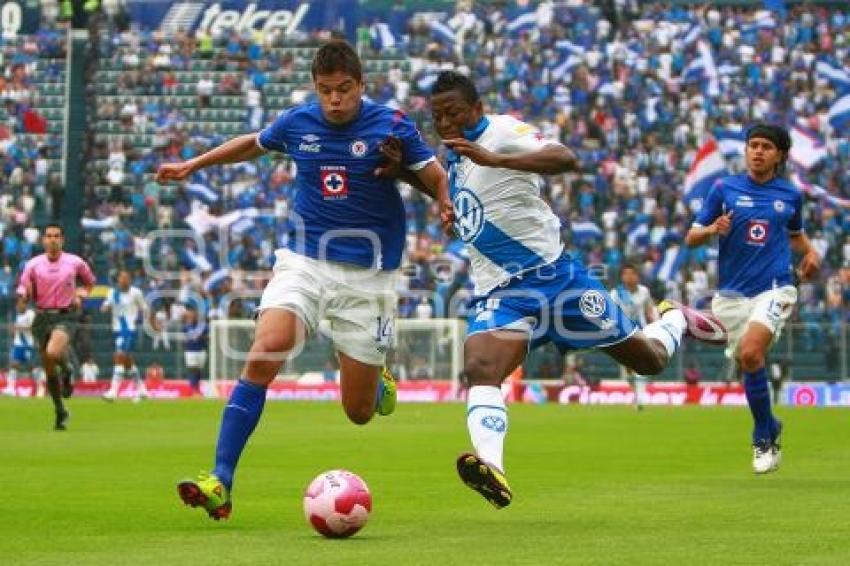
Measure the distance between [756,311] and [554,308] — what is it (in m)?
4.66

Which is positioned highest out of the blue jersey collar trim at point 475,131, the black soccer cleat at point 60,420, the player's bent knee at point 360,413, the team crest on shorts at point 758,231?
the blue jersey collar trim at point 475,131

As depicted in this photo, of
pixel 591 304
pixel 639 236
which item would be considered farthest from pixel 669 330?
pixel 639 236

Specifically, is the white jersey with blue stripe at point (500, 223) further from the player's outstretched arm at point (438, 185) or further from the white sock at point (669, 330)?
the white sock at point (669, 330)

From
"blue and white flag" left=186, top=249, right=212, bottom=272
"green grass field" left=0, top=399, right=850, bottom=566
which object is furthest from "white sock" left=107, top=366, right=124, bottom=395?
"green grass field" left=0, top=399, right=850, bottom=566

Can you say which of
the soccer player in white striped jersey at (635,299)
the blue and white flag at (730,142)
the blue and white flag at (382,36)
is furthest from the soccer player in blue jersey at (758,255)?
the blue and white flag at (382,36)

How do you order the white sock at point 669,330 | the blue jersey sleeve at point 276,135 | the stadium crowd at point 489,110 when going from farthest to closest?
the stadium crowd at point 489,110 < the white sock at point 669,330 < the blue jersey sleeve at point 276,135

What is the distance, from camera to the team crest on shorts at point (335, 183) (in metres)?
12.0

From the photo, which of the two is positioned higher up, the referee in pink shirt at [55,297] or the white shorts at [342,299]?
the white shorts at [342,299]

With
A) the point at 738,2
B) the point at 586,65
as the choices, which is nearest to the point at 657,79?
the point at 586,65

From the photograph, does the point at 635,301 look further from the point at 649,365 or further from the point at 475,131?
the point at 475,131

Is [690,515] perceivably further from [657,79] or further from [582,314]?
[657,79]

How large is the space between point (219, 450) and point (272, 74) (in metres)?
42.8

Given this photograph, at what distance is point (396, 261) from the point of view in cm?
1249

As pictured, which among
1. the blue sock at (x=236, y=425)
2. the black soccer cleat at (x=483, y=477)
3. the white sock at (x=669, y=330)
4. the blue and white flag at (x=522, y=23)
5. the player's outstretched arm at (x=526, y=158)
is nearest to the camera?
the black soccer cleat at (x=483, y=477)
